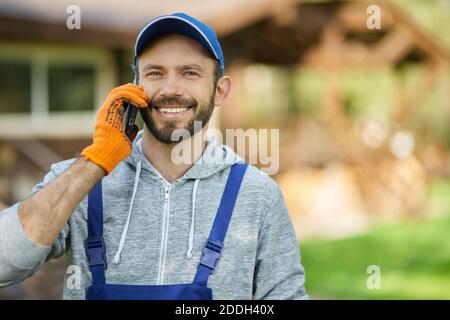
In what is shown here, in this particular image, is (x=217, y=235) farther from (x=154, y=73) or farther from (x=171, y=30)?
(x=171, y=30)

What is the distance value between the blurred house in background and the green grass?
3.13 feet

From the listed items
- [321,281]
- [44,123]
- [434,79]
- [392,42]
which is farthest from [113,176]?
[434,79]

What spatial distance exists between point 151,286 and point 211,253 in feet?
0.68

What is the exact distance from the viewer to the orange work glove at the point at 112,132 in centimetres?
213

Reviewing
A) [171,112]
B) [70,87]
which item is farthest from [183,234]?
[70,87]

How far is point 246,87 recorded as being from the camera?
474 inches

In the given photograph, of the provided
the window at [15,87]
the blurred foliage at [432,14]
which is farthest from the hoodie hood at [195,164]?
the blurred foliage at [432,14]

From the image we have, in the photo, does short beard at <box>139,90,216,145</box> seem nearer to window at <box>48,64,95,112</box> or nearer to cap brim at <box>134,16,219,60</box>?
cap brim at <box>134,16,219,60</box>

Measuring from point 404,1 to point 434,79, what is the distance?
57.5ft

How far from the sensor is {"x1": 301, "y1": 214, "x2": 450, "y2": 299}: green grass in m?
7.46

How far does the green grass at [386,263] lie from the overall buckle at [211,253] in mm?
5024

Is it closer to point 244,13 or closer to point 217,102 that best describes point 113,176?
point 217,102

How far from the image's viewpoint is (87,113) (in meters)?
12.1

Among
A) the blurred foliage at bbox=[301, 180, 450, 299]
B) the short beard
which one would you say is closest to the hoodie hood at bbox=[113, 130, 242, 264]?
the short beard
